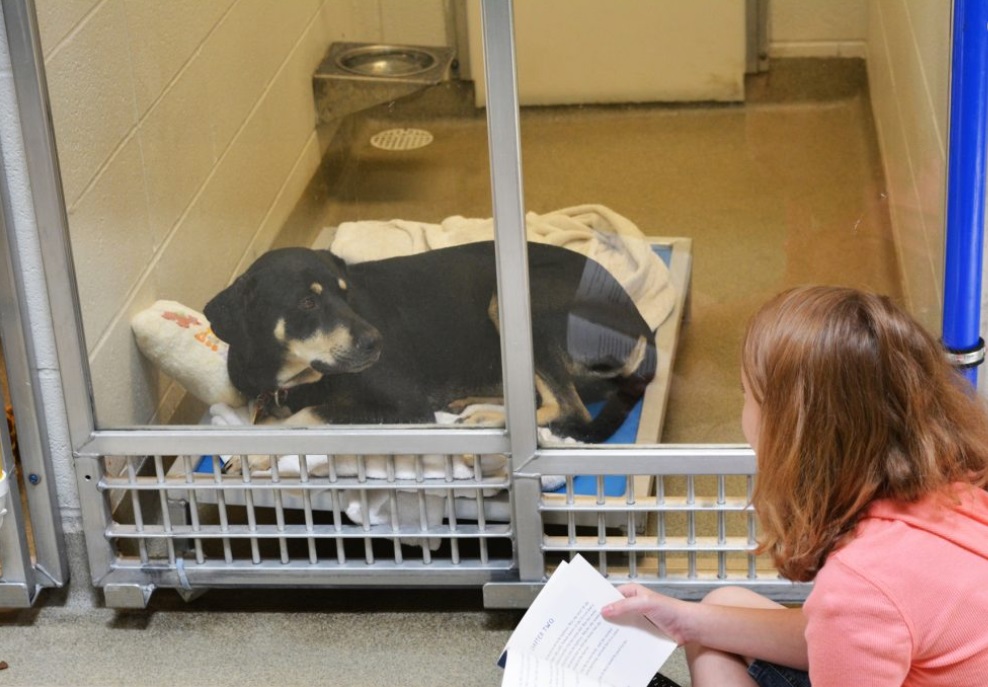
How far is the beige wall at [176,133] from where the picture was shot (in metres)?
1.69

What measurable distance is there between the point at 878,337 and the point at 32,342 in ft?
4.03

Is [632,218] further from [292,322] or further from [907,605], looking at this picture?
[907,605]

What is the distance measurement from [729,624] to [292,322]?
740mm

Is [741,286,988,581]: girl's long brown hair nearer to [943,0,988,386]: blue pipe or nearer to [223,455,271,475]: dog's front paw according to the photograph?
[943,0,988,386]: blue pipe

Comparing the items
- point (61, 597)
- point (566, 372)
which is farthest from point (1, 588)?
point (566, 372)

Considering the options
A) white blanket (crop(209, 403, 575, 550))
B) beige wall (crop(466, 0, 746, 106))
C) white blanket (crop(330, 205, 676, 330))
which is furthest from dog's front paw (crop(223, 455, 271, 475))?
beige wall (crop(466, 0, 746, 106))

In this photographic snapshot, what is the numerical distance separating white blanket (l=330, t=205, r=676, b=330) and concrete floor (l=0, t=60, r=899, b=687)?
0.02 metres

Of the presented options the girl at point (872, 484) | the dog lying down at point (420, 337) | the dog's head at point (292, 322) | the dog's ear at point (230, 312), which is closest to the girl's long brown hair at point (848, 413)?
the girl at point (872, 484)

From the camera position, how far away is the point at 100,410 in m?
1.93

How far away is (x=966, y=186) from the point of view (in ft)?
5.54

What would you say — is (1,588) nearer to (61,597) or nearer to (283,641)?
(61,597)

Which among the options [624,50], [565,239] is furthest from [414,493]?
[624,50]

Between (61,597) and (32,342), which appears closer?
(32,342)

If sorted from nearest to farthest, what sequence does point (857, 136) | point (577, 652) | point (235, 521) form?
point (577, 652)
point (857, 136)
point (235, 521)
